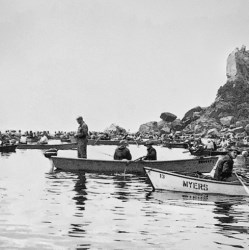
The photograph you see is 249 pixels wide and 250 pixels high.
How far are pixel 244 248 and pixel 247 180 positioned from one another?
10707 mm

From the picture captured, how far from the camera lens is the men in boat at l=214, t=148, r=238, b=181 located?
22.5m

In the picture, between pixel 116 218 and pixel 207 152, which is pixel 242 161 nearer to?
pixel 207 152

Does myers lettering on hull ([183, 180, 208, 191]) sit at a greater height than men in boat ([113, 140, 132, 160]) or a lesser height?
lesser

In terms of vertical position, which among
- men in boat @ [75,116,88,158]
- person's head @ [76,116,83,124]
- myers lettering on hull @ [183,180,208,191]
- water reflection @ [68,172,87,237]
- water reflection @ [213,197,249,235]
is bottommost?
water reflection @ [213,197,249,235]

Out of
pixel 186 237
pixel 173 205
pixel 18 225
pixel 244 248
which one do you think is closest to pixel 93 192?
pixel 173 205

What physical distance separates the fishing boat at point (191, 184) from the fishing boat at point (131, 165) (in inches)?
278

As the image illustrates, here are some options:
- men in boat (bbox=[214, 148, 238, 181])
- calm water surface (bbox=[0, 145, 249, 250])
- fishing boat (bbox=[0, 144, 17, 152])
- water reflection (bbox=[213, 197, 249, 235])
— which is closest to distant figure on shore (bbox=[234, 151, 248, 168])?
calm water surface (bbox=[0, 145, 249, 250])

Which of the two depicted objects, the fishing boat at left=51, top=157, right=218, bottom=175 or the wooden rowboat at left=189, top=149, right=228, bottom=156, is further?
the wooden rowboat at left=189, top=149, right=228, bottom=156

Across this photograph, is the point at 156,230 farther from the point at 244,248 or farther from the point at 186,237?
the point at 244,248

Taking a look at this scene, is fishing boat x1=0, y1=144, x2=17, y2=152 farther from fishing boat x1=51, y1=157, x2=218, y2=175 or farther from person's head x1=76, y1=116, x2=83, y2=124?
person's head x1=76, y1=116, x2=83, y2=124

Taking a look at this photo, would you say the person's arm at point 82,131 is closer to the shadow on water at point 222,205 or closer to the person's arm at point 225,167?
the shadow on water at point 222,205

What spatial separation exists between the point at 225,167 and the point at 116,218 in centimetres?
746

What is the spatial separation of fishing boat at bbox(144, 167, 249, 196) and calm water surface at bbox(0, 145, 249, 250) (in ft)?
1.62

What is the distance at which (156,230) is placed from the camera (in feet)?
48.3
